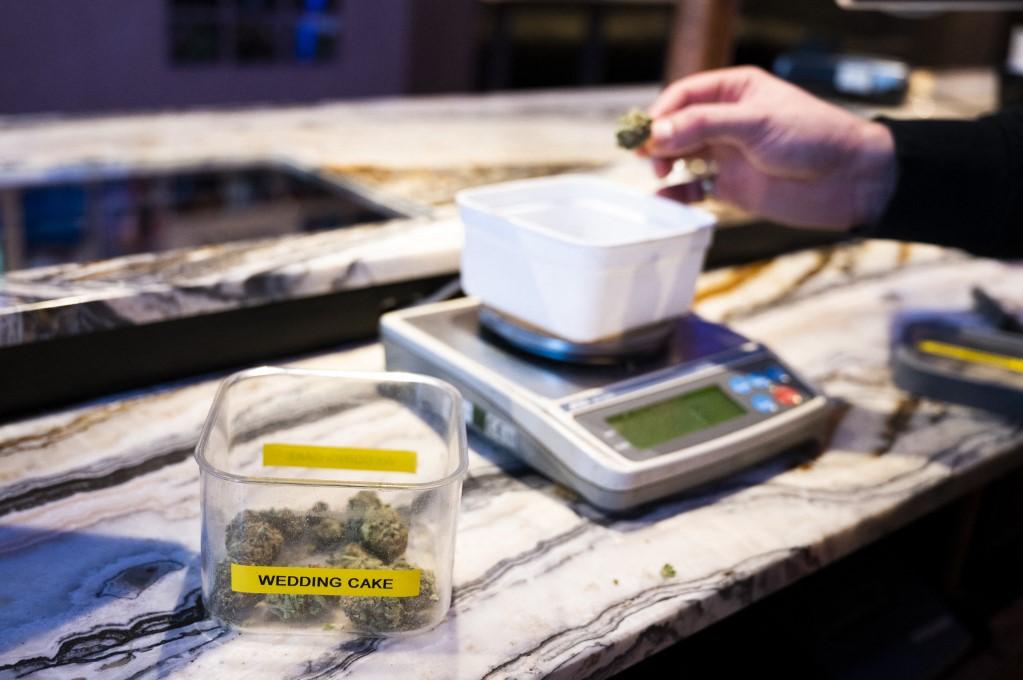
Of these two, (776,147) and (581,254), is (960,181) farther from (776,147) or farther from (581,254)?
(581,254)

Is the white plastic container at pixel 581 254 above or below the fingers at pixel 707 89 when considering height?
below

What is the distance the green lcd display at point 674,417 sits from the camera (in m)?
0.79

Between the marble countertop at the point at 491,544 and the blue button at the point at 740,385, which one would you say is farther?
the blue button at the point at 740,385

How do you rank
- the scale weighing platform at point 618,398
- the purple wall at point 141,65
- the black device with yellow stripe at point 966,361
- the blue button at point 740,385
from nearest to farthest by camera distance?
the scale weighing platform at point 618,398 → the blue button at point 740,385 → the black device with yellow stripe at point 966,361 → the purple wall at point 141,65

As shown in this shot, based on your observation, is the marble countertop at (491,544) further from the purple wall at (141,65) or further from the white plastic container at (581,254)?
the purple wall at (141,65)

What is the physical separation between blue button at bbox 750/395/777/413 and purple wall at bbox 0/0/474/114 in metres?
3.54

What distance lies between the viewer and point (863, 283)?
140 centimetres

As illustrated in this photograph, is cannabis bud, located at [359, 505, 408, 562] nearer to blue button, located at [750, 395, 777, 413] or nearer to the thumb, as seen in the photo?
blue button, located at [750, 395, 777, 413]

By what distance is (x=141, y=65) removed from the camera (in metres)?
3.85

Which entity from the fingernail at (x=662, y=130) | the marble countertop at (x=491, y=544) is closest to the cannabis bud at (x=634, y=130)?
the fingernail at (x=662, y=130)

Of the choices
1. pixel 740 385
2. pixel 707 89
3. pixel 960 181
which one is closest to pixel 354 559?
pixel 740 385

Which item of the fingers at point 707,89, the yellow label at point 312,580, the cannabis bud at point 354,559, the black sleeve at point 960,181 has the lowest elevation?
the yellow label at point 312,580

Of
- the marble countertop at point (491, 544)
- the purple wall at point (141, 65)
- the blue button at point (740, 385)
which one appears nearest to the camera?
the marble countertop at point (491, 544)

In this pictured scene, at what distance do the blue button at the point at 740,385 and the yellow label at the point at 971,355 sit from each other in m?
0.33
